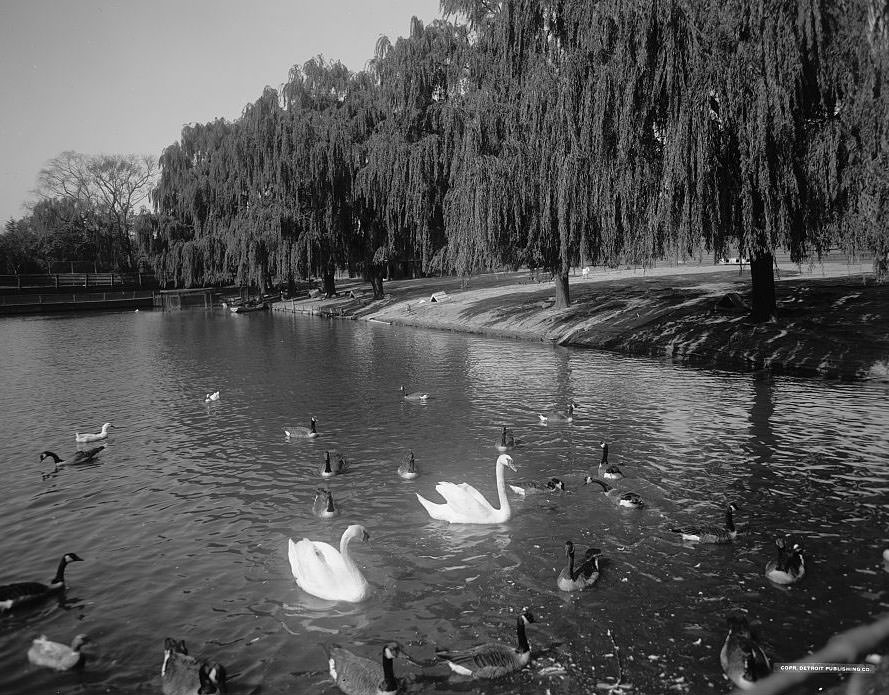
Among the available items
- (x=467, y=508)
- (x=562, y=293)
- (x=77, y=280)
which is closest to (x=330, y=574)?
(x=467, y=508)

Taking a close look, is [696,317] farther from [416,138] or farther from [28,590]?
[28,590]

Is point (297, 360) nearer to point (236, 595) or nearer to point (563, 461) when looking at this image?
point (563, 461)

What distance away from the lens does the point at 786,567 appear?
27.0ft

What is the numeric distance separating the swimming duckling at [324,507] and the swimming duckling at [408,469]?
1.84 metres

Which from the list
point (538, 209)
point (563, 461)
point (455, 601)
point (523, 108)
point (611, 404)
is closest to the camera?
point (455, 601)

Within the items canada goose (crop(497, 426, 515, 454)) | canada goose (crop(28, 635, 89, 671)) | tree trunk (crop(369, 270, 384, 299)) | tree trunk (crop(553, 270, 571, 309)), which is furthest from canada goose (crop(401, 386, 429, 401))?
tree trunk (crop(369, 270, 384, 299))

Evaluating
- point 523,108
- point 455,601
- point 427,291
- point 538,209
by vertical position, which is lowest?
point 455,601

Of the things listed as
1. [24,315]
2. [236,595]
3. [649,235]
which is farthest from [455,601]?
[24,315]

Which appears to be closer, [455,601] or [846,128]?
[455,601]

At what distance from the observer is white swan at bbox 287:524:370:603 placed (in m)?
8.33

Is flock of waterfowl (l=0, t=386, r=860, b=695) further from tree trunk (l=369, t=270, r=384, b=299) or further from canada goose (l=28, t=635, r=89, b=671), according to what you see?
tree trunk (l=369, t=270, r=384, b=299)

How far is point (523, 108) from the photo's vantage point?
2545 centimetres

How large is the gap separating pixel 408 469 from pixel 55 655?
6784 mm

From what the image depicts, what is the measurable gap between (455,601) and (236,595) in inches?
111
